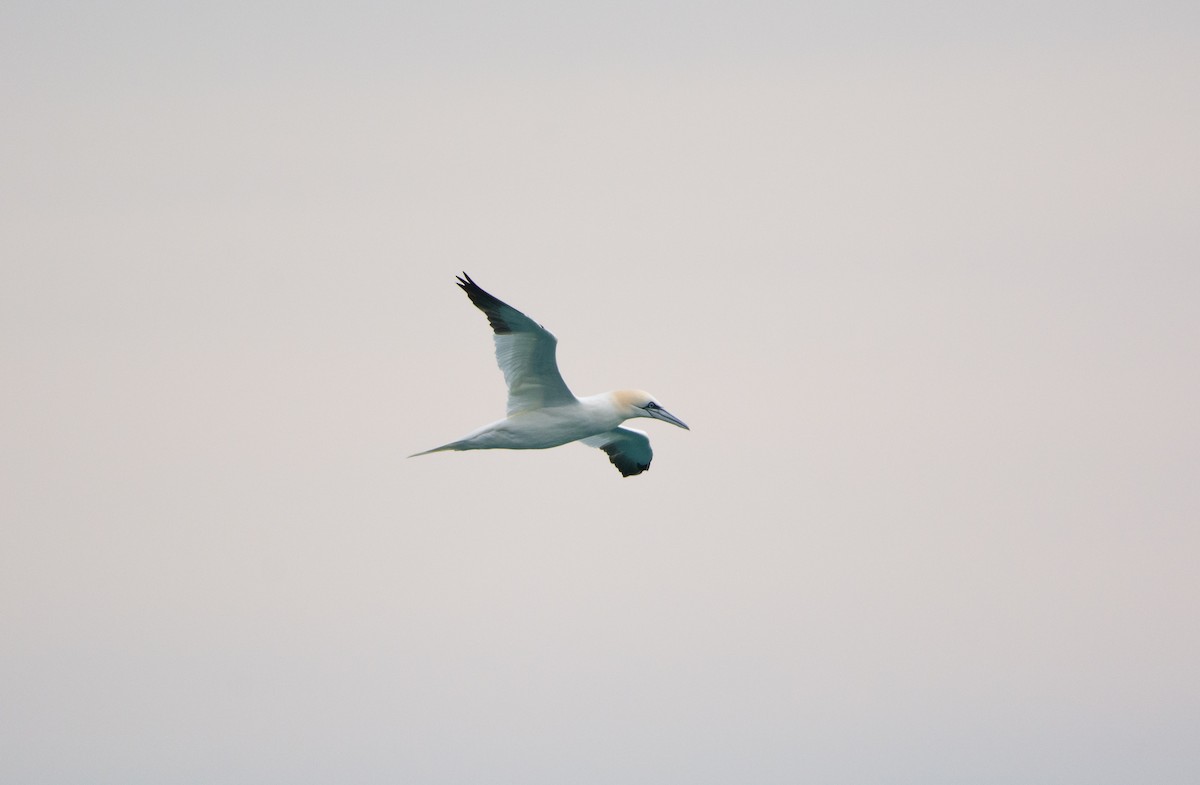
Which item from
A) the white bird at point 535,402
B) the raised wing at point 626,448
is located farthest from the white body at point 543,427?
the raised wing at point 626,448

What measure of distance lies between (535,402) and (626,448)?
412 cm

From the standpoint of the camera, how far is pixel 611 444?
1162 inches

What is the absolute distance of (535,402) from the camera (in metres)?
25.6

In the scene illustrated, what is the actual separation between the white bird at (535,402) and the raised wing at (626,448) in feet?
6.10

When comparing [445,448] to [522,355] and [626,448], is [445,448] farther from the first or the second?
[626,448]

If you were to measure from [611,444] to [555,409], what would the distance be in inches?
155

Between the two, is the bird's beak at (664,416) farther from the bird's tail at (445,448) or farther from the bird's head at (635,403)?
the bird's tail at (445,448)

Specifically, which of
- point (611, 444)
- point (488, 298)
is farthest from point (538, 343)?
point (611, 444)

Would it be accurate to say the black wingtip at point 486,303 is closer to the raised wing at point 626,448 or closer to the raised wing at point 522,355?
the raised wing at point 522,355

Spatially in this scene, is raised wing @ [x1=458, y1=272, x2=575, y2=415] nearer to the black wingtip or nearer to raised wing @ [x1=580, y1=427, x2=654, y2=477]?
the black wingtip

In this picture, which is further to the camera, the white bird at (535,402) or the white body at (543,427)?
the white body at (543,427)

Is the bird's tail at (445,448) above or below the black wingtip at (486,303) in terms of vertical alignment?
below

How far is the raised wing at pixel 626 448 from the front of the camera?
29.1m

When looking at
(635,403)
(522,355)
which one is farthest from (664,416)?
(522,355)
